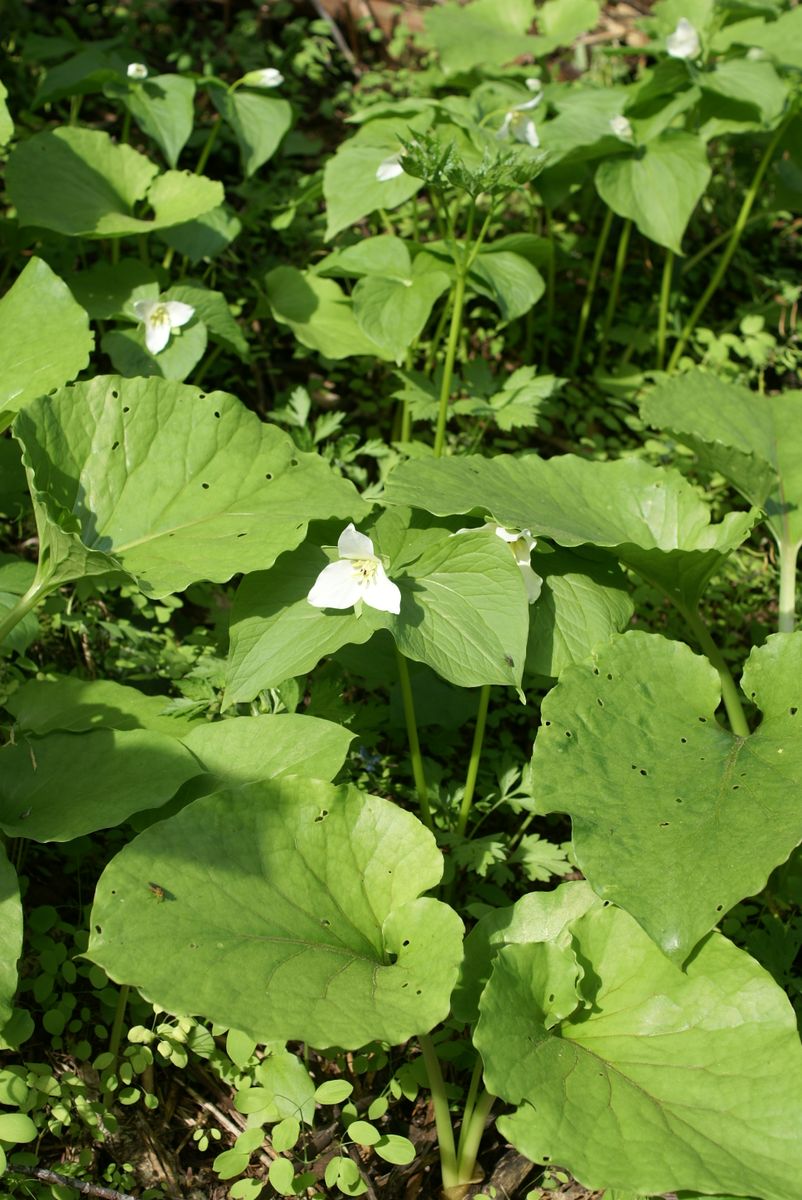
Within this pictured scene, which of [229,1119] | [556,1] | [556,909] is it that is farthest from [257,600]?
[556,1]

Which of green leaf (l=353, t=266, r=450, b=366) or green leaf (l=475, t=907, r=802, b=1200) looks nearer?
green leaf (l=475, t=907, r=802, b=1200)

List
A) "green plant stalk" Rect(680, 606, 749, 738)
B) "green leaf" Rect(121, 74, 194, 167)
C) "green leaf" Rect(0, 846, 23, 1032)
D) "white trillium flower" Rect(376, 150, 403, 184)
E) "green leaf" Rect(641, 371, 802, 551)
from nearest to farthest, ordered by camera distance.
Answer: "green leaf" Rect(0, 846, 23, 1032) < "green plant stalk" Rect(680, 606, 749, 738) < "green leaf" Rect(641, 371, 802, 551) < "white trillium flower" Rect(376, 150, 403, 184) < "green leaf" Rect(121, 74, 194, 167)

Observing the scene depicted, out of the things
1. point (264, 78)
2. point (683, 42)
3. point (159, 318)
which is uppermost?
point (683, 42)

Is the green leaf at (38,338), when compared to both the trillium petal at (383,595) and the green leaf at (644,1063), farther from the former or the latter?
the green leaf at (644,1063)

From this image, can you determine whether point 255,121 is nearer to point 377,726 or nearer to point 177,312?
point 177,312

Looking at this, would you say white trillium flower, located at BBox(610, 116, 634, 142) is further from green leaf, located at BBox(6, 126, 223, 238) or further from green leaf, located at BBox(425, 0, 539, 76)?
green leaf, located at BBox(6, 126, 223, 238)

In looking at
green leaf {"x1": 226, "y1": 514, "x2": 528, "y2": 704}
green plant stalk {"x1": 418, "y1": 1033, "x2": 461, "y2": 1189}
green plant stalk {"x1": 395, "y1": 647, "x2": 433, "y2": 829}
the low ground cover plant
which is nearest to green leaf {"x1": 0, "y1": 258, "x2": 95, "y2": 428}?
the low ground cover plant

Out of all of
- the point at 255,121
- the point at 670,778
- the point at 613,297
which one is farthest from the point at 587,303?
the point at 670,778
